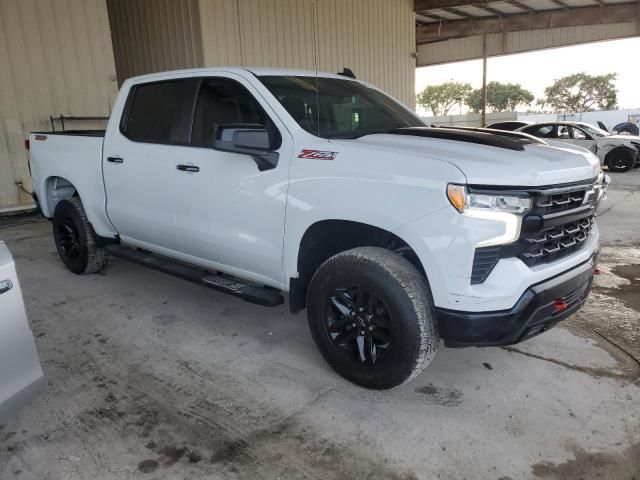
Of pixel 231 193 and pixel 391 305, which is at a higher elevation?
pixel 231 193

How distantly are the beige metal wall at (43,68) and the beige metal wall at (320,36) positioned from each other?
6.55ft

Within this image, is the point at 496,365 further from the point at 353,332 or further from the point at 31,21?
the point at 31,21

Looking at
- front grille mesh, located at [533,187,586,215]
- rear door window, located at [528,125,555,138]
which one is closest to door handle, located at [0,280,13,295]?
front grille mesh, located at [533,187,586,215]

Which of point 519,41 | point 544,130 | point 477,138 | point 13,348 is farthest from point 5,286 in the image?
point 519,41

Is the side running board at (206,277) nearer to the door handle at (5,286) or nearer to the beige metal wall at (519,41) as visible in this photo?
the door handle at (5,286)

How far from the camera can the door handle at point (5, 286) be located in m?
2.09

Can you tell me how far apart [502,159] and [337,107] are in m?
1.46

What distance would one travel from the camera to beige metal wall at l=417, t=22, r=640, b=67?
17109 millimetres

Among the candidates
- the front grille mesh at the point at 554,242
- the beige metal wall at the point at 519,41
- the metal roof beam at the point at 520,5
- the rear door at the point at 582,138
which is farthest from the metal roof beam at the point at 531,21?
the front grille mesh at the point at 554,242

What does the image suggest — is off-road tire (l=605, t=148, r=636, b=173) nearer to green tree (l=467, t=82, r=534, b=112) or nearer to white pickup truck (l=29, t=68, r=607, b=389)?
white pickup truck (l=29, t=68, r=607, b=389)

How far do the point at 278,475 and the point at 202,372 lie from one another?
1090 millimetres

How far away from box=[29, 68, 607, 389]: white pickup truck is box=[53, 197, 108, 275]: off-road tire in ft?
2.11

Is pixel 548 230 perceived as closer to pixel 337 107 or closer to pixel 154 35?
pixel 337 107

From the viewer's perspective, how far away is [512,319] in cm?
243
